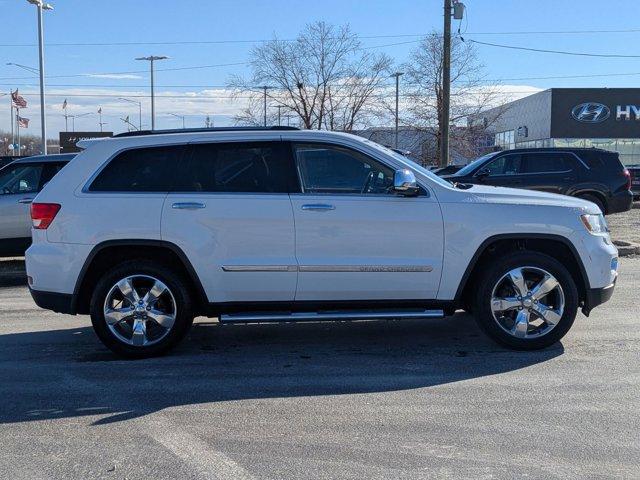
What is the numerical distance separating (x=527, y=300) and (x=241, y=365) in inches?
98.0

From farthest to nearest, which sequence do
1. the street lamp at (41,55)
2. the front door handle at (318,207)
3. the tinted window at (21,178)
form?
the street lamp at (41,55) → the tinted window at (21,178) → the front door handle at (318,207)

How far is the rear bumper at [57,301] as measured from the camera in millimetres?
5738

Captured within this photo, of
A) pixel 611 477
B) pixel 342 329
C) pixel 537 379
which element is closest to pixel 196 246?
pixel 342 329

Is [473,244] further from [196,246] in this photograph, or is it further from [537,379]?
[196,246]

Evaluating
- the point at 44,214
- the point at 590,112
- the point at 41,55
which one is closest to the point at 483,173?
the point at 44,214

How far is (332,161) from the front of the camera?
5.86 metres

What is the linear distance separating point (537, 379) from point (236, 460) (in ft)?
8.27

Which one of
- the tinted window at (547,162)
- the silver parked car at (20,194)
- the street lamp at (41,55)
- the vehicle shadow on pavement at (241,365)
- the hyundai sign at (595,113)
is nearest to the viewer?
the vehicle shadow on pavement at (241,365)

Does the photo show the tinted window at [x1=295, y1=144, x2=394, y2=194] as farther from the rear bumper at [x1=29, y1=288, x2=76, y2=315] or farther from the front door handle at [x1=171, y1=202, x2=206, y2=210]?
the rear bumper at [x1=29, y1=288, x2=76, y2=315]

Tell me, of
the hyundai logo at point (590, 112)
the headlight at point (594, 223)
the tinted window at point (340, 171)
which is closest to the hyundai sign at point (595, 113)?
the hyundai logo at point (590, 112)

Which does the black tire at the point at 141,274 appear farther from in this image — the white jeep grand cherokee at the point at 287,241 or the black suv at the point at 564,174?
the black suv at the point at 564,174

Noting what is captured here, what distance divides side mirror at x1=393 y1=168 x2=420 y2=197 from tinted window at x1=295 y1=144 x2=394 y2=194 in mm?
A: 195

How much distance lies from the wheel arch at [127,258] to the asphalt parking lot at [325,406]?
21.4 inches

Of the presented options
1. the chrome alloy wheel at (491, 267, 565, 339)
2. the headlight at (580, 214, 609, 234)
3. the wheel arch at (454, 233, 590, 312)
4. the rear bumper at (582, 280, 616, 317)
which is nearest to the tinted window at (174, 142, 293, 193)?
the wheel arch at (454, 233, 590, 312)
